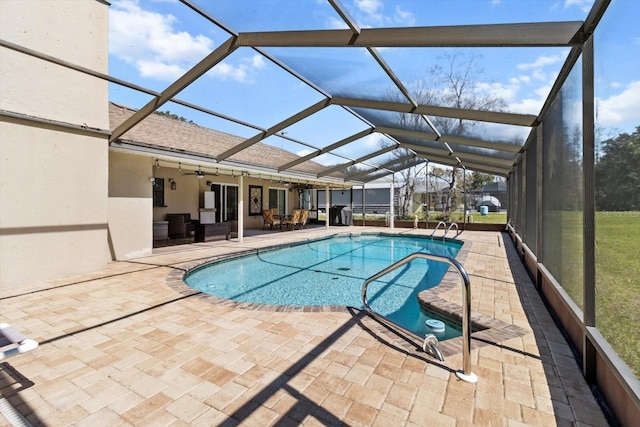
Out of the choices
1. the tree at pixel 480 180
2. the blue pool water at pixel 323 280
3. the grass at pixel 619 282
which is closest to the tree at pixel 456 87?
the grass at pixel 619 282

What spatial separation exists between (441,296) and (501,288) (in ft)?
4.96

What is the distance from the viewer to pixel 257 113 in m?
7.82

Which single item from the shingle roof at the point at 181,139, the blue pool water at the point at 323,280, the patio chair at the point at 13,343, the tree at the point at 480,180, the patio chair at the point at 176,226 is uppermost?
the tree at the point at 480,180

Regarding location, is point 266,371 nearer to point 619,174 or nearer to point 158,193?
point 619,174

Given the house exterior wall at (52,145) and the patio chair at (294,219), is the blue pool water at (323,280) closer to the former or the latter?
the house exterior wall at (52,145)

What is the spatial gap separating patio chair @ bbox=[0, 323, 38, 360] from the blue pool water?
391 centimetres

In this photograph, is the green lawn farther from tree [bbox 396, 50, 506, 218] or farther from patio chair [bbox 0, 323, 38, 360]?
patio chair [bbox 0, 323, 38, 360]

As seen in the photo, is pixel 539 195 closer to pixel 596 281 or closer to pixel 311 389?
pixel 596 281

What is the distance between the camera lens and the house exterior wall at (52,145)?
5406mm

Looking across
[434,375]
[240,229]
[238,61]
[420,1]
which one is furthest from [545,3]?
[240,229]

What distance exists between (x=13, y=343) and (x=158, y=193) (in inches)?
402

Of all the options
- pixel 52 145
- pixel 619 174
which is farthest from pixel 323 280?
pixel 52 145

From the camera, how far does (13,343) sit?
227 centimetres

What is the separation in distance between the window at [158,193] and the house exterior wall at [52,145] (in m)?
4.80
